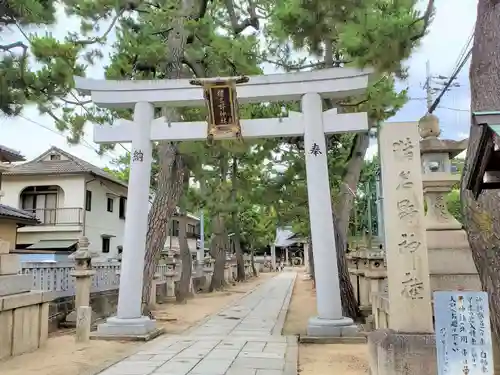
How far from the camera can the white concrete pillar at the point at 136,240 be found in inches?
380

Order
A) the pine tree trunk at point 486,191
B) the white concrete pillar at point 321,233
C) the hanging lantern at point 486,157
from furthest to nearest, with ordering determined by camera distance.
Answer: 1. the white concrete pillar at point 321,233
2. the pine tree trunk at point 486,191
3. the hanging lantern at point 486,157

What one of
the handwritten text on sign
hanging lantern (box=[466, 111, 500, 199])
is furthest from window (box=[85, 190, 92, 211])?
hanging lantern (box=[466, 111, 500, 199])

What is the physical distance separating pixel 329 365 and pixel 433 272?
2.19m

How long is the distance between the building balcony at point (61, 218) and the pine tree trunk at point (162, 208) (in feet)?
46.0

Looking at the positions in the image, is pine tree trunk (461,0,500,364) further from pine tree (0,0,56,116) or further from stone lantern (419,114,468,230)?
pine tree (0,0,56,116)

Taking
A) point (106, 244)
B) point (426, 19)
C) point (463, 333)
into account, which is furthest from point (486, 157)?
point (106, 244)

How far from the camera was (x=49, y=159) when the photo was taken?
26.8 meters

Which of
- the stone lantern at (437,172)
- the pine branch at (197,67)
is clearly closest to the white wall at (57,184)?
the pine branch at (197,67)

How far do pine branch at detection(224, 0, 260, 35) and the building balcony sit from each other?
15.9 m

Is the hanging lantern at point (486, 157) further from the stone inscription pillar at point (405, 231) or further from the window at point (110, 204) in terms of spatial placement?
the window at point (110, 204)

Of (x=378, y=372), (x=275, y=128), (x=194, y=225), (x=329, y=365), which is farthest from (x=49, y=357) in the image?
(x=194, y=225)

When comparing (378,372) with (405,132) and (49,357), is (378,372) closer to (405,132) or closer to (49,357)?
(405,132)

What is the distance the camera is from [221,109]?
32.8 ft

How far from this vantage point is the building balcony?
81.5 feet
